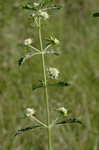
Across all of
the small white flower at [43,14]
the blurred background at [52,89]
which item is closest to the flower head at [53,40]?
the small white flower at [43,14]

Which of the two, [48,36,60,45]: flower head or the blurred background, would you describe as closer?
[48,36,60,45]: flower head

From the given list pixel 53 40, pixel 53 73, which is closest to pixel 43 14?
pixel 53 40

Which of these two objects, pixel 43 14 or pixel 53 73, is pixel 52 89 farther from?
pixel 43 14

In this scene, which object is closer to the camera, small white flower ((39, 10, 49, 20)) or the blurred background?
small white flower ((39, 10, 49, 20))

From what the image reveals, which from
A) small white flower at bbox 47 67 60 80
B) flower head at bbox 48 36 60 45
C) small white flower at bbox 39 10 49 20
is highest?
small white flower at bbox 39 10 49 20

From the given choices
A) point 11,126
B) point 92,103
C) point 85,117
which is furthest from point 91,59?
point 11,126

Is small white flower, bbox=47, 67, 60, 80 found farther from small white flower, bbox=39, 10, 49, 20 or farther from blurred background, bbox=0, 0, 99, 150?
blurred background, bbox=0, 0, 99, 150

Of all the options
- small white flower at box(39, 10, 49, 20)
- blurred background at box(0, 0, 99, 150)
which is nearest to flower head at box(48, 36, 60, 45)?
small white flower at box(39, 10, 49, 20)

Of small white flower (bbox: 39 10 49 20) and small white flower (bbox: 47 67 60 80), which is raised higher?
small white flower (bbox: 39 10 49 20)

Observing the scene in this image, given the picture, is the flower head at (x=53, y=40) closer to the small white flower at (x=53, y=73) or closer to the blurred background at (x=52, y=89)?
the small white flower at (x=53, y=73)

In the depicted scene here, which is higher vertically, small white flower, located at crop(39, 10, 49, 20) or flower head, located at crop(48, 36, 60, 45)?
small white flower, located at crop(39, 10, 49, 20)
